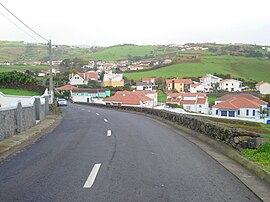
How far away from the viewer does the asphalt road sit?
6434mm

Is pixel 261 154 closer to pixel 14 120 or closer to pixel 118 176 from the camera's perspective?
pixel 118 176

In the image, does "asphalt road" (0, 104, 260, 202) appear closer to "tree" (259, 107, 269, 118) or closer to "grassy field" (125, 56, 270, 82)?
"tree" (259, 107, 269, 118)

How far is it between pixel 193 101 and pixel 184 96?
7.27 meters

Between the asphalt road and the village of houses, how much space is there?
3996 centimetres

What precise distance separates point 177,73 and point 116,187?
108 metres

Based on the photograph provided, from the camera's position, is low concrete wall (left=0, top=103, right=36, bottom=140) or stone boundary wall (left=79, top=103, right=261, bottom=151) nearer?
stone boundary wall (left=79, top=103, right=261, bottom=151)

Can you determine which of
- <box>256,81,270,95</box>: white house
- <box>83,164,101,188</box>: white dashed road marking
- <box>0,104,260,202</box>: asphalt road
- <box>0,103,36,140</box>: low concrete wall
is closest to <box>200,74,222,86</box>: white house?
<box>256,81,270,95</box>: white house

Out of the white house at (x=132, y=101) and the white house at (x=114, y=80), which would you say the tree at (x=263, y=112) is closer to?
the white house at (x=132, y=101)

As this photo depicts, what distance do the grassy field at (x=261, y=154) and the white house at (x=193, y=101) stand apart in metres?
60.9

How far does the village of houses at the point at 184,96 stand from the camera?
5877 centimetres

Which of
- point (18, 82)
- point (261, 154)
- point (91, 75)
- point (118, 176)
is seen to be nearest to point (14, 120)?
point (118, 176)

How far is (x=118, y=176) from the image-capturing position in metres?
7.85

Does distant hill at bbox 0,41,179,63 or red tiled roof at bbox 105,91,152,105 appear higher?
distant hill at bbox 0,41,179,63

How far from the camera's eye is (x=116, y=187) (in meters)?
6.92
